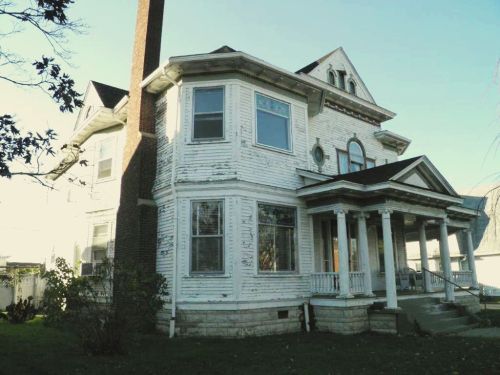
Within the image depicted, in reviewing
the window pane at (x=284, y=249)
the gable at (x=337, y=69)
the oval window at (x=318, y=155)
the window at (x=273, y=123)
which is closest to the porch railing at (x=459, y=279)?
the oval window at (x=318, y=155)

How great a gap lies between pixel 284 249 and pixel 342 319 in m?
2.58

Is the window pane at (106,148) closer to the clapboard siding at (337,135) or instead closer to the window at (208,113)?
the window at (208,113)

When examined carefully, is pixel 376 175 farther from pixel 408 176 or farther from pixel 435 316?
pixel 435 316

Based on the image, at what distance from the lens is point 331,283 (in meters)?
12.7

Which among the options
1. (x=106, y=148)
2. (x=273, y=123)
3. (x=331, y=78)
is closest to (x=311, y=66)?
(x=331, y=78)

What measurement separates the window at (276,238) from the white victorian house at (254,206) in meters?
0.04

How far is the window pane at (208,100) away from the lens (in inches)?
505

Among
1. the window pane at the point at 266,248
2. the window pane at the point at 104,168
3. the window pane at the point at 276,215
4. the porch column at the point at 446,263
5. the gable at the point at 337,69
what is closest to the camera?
the window pane at the point at 266,248

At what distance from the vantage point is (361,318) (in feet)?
39.7

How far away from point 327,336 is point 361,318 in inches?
52.3

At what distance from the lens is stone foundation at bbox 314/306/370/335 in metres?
11.8

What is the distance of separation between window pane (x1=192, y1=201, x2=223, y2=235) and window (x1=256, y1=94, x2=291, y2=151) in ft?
8.08

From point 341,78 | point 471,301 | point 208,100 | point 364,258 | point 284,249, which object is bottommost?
point 471,301

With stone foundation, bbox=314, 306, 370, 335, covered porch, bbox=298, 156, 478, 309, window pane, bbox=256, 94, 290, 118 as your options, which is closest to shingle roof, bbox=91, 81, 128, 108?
window pane, bbox=256, 94, 290, 118
